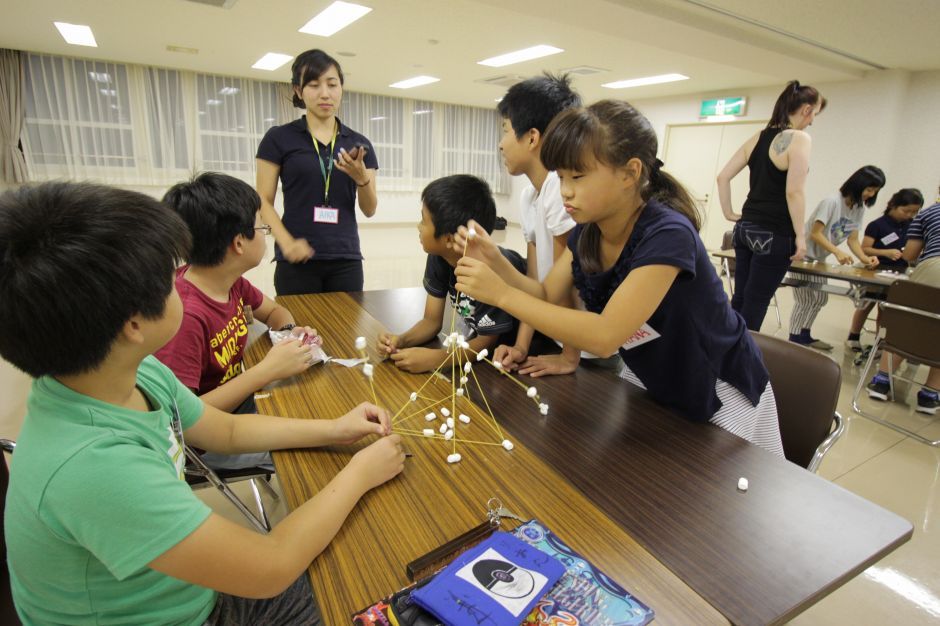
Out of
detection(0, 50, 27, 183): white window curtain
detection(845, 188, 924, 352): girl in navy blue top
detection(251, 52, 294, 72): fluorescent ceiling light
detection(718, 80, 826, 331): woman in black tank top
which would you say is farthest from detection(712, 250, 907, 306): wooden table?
detection(0, 50, 27, 183): white window curtain

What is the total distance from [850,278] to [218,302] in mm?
4345

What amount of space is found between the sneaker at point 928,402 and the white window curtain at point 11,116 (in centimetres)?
1218

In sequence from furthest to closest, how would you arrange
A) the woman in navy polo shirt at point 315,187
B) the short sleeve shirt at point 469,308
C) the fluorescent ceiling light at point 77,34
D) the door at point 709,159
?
the door at point 709,159 < the fluorescent ceiling light at point 77,34 < the woman in navy polo shirt at point 315,187 < the short sleeve shirt at point 469,308

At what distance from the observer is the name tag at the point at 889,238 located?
15.5 ft

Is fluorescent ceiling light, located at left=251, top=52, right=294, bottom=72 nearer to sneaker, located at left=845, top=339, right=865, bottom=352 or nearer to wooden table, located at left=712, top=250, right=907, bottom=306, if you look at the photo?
wooden table, located at left=712, top=250, right=907, bottom=306

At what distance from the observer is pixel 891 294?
3.15 m

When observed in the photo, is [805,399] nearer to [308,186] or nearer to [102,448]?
[102,448]

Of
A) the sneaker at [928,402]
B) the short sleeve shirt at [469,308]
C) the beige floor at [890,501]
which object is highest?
the short sleeve shirt at [469,308]

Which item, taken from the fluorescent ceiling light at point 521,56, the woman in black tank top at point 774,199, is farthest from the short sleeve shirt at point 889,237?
the fluorescent ceiling light at point 521,56

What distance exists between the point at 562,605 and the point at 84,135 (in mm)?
11140

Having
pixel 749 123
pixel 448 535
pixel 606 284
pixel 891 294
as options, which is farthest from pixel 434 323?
pixel 749 123

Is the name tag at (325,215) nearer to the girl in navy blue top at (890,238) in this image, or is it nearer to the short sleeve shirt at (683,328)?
the short sleeve shirt at (683,328)

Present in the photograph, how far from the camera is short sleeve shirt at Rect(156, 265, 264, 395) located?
4.45ft

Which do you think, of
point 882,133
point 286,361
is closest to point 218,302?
point 286,361
